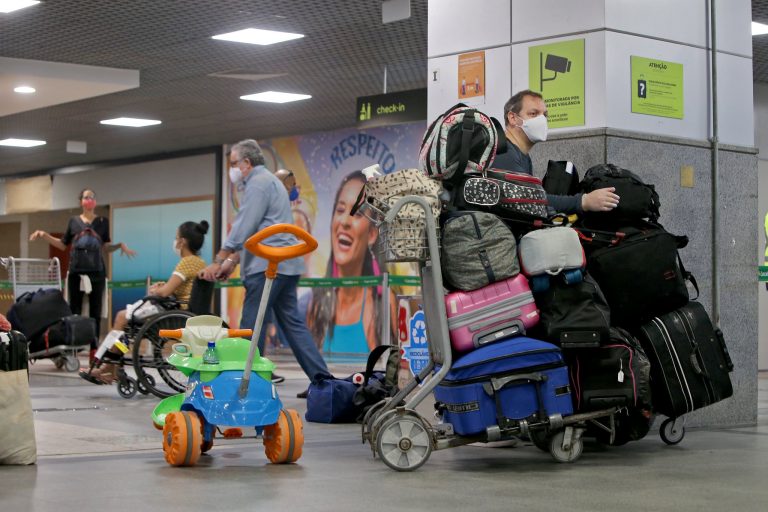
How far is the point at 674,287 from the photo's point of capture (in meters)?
5.22

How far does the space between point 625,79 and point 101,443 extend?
3.11 metres

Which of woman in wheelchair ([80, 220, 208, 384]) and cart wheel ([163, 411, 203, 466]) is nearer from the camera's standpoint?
cart wheel ([163, 411, 203, 466])

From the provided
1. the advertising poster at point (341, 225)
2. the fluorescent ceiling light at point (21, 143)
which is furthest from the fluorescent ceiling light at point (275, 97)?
the fluorescent ceiling light at point (21, 143)

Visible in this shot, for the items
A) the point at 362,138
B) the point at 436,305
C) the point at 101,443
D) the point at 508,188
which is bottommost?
the point at 101,443

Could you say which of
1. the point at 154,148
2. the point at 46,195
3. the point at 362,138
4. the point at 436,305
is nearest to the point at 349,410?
the point at 436,305

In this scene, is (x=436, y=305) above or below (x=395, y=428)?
above

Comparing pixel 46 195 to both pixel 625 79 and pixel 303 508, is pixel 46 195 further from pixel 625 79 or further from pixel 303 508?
pixel 303 508

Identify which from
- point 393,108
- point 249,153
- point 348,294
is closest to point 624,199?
point 249,153

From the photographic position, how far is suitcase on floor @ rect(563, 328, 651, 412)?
4.96m

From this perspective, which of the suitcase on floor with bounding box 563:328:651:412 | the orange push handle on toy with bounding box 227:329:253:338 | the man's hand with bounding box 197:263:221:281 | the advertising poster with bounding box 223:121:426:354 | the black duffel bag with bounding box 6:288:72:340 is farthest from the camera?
the advertising poster with bounding box 223:121:426:354

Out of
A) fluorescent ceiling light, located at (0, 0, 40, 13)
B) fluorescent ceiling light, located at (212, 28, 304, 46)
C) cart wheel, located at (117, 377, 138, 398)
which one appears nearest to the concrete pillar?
cart wheel, located at (117, 377, 138, 398)

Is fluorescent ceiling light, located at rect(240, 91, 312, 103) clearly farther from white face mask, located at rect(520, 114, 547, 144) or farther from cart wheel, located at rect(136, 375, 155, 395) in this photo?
white face mask, located at rect(520, 114, 547, 144)

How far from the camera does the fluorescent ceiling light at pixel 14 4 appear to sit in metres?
10.8

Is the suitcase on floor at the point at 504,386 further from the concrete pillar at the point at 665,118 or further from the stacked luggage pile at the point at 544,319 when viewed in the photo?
the concrete pillar at the point at 665,118
